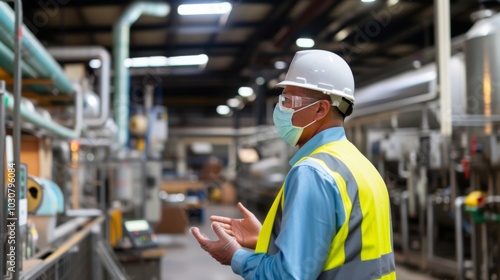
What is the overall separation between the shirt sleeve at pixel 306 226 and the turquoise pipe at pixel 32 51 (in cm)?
104

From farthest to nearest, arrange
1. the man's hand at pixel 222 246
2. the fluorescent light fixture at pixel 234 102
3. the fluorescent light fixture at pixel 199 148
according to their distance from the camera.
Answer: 1. the fluorescent light fixture at pixel 199 148
2. the fluorescent light fixture at pixel 234 102
3. the man's hand at pixel 222 246

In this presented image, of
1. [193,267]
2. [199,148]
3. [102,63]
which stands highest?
[102,63]

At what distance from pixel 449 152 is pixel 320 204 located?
4370 mm

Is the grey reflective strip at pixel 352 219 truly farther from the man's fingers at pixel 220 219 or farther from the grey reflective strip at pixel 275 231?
the man's fingers at pixel 220 219

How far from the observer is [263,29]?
342 inches

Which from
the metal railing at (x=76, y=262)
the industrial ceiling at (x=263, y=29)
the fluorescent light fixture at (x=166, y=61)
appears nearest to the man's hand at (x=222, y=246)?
the metal railing at (x=76, y=262)

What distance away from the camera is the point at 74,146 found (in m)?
4.77

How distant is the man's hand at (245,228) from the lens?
5.14 ft

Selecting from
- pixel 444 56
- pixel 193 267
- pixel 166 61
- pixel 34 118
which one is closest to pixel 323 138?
pixel 34 118

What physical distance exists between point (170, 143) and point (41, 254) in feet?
50.3

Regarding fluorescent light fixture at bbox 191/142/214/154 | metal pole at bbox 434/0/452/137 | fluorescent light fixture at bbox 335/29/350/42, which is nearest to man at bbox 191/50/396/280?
metal pole at bbox 434/0/452/137

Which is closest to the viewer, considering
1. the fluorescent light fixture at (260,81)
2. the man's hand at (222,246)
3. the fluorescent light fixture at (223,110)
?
the man's hand at (222,246)

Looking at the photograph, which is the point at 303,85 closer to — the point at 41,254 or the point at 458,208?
the point at 41,254

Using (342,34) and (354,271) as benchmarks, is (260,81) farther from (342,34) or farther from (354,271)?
(354,271)
